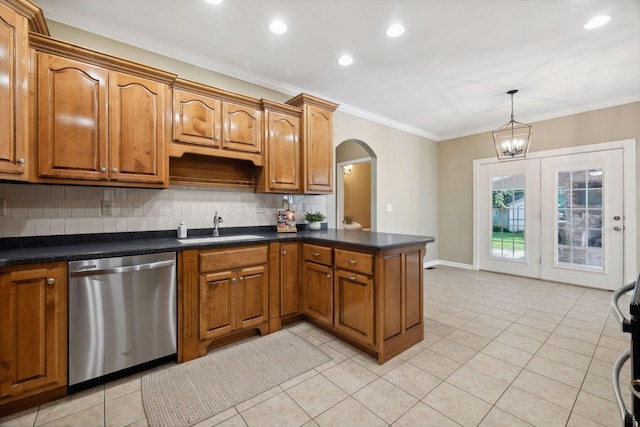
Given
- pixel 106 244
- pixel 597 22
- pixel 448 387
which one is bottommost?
pixel 448 387

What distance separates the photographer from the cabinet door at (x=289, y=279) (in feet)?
9.10

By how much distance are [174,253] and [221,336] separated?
850 mm

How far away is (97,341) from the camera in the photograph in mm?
1859

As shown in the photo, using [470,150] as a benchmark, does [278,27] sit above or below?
above

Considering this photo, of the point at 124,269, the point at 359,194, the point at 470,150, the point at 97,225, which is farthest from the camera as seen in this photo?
the point at 359,194

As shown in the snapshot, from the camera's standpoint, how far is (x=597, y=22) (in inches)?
90.2

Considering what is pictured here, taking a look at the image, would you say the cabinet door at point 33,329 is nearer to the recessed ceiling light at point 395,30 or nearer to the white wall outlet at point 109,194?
the white wall outlet at point 109,194

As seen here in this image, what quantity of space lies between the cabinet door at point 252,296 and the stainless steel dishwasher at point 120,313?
1.75ft

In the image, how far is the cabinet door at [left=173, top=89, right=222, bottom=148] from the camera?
2467 millimetres

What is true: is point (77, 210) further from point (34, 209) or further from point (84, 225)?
point (34, 209)

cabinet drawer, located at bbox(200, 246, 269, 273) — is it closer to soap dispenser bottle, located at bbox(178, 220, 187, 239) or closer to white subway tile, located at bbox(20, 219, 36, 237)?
soap dispenser bottle, located at bbox(178, 220, 187, 239)

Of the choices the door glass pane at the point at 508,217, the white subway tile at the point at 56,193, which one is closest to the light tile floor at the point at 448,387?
the white subway tile at the point at 56,193

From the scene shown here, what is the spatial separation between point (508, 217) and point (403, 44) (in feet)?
12.6

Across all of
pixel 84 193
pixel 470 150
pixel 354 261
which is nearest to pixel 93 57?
pixel 84 193
